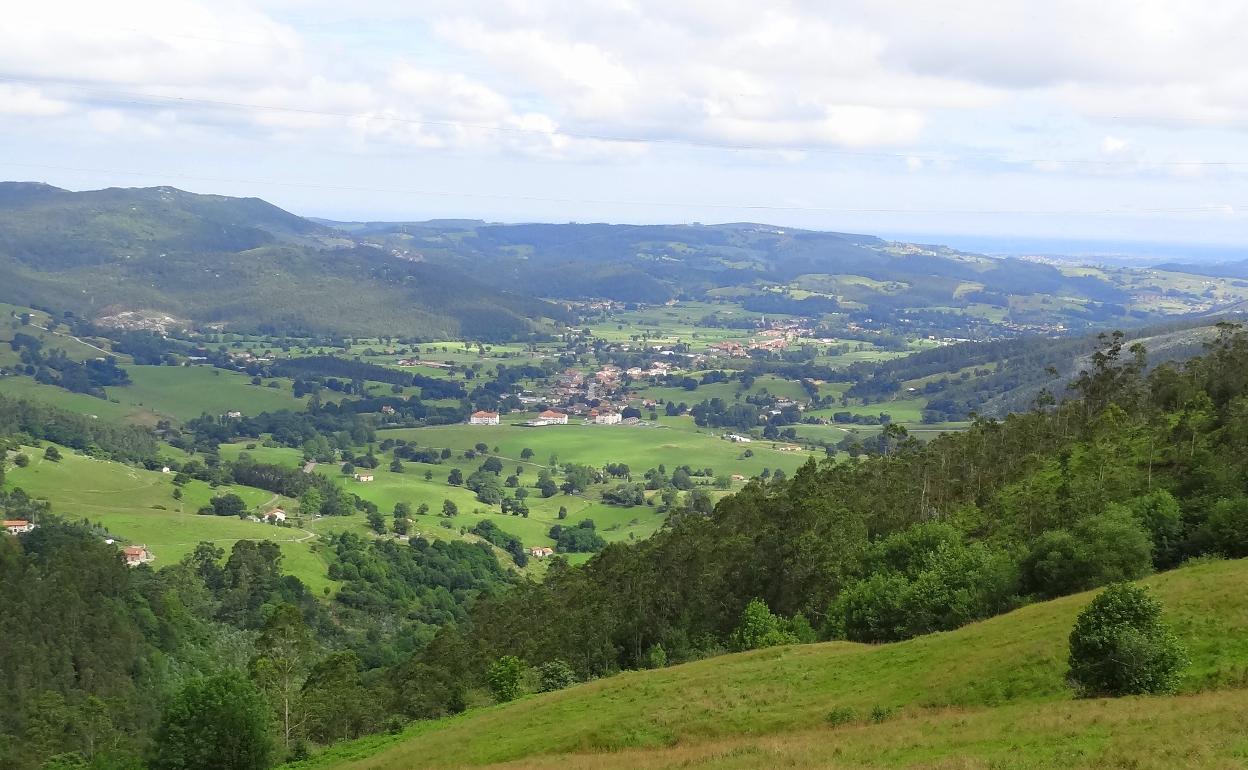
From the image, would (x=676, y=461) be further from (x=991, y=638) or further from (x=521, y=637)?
(x=991, y=638)

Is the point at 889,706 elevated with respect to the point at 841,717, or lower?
elevated

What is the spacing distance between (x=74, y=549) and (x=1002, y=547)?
85062 millimetres

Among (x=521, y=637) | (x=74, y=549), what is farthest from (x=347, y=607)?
(x=521, y=637)

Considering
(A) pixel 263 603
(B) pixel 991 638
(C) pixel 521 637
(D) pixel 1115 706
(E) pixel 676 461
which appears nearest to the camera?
(D) pixel 1115 706

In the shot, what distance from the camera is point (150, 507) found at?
144 m

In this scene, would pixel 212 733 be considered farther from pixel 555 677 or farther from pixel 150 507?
pixel 150 507

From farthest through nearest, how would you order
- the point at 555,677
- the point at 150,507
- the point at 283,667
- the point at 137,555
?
the point at 150,507 → the point at 137,555 → the point at 283,667 → the point at 555,677

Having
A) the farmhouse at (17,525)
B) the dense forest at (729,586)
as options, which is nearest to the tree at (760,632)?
the dense forest at (729,586)

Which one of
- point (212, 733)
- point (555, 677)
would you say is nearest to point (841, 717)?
point (555, 677)

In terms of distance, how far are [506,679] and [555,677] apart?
2863 millimetres

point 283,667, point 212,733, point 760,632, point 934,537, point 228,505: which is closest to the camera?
point 212,733

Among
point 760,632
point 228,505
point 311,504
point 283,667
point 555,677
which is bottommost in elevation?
point 311,504

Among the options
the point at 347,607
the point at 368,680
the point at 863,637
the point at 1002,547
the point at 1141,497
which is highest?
the point at 1141,497

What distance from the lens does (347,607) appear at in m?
115
